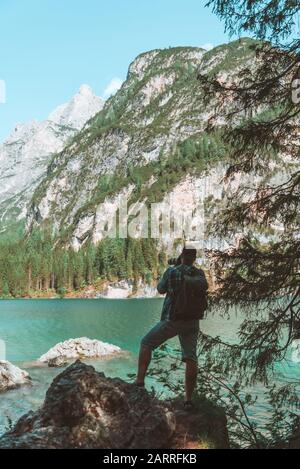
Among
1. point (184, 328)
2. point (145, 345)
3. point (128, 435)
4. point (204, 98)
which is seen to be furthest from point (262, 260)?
point (128, 435)

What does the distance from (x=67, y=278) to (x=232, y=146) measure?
143728 millimetres

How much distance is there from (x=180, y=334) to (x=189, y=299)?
0.71m

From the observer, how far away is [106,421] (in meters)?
7.19

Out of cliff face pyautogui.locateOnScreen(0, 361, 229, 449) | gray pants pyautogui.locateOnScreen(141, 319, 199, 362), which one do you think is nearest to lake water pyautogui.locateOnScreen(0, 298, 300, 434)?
gray pants pyautogui.locateOnScreen(141, 319, 199, 362)

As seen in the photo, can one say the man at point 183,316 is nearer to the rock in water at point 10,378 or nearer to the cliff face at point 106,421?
the cliff face at point 106,421

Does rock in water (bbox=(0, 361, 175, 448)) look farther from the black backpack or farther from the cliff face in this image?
the black backpack

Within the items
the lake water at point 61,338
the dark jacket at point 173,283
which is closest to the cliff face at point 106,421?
the dark jacket at point 173,283

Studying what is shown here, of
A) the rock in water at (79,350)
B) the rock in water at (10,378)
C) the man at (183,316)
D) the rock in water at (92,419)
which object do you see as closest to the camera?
the rock in water at (92,419)

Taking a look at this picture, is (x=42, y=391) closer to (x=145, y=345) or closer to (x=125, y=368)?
(x=125, y=368)

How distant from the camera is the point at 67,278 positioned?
492 ft

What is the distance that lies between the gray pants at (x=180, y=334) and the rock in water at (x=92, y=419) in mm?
934

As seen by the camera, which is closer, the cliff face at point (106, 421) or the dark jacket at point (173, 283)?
the cliff face at point (106, 421)

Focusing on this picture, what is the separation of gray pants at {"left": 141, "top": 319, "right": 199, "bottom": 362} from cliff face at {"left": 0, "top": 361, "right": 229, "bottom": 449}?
0.87m

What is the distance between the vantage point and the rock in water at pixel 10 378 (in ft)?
92.9
